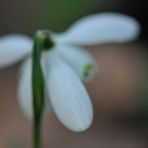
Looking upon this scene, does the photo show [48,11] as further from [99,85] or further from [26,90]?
[26,90]

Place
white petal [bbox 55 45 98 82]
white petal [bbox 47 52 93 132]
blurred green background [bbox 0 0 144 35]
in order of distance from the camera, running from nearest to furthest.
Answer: white petal [bbox 47 52 93 132] < white petal [bbox 55 45 98 82] < blurred green background [bbox 0 0 144 35]

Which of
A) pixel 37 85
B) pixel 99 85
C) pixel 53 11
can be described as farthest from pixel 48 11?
pixel 37 85

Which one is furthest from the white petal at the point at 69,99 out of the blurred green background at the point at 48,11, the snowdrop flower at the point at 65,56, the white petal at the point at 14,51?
the blurred green background at the point at 48,11

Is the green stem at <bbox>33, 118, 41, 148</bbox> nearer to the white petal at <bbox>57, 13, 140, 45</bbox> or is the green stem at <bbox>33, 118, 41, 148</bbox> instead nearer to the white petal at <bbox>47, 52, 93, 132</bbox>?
the white petal at <bbox>47, 52, 93, 132</bbox>

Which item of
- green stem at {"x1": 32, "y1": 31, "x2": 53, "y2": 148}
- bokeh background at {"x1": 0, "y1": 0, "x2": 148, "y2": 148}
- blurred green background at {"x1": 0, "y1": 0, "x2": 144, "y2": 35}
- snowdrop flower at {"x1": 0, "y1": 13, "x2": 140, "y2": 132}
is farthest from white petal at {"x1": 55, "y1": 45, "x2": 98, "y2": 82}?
blurred green background at {"x1": 0, "y1": 0, "x2": 144, "y2": 35}

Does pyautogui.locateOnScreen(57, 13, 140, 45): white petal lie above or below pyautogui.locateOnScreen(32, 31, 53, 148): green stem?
above

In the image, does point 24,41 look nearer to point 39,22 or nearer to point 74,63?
point 74,63
